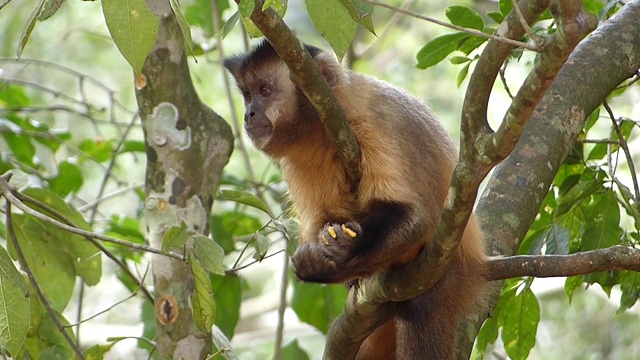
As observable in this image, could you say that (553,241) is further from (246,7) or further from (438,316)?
(246,7)

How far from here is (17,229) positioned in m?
2.98

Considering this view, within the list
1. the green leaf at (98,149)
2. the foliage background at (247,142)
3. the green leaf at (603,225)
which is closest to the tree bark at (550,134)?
the green leaf at (603,225)

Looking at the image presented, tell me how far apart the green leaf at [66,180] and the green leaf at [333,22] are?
214 cm

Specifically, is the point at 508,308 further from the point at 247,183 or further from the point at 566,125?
the point at 247,183

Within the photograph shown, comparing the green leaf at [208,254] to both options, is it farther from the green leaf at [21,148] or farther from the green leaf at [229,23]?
the green leaf at [21,148]

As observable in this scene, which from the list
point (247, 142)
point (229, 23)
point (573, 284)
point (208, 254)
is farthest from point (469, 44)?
point (247, 142)

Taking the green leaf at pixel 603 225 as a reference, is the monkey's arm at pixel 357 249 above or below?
below

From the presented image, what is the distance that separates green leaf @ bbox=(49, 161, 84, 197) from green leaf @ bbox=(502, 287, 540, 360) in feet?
6.49

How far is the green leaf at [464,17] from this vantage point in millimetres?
2990

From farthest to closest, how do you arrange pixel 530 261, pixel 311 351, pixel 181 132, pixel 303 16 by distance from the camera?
pixel 303 16
pixel 311 351
pixel 181 132
pixel 530 261

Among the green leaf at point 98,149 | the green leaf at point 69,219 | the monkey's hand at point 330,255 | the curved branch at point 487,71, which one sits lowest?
the curved branch at point 487,71

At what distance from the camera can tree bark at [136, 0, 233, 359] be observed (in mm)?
2943

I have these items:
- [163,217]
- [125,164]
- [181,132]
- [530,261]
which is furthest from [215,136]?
[125,164]

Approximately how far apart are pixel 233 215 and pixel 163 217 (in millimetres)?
1454
